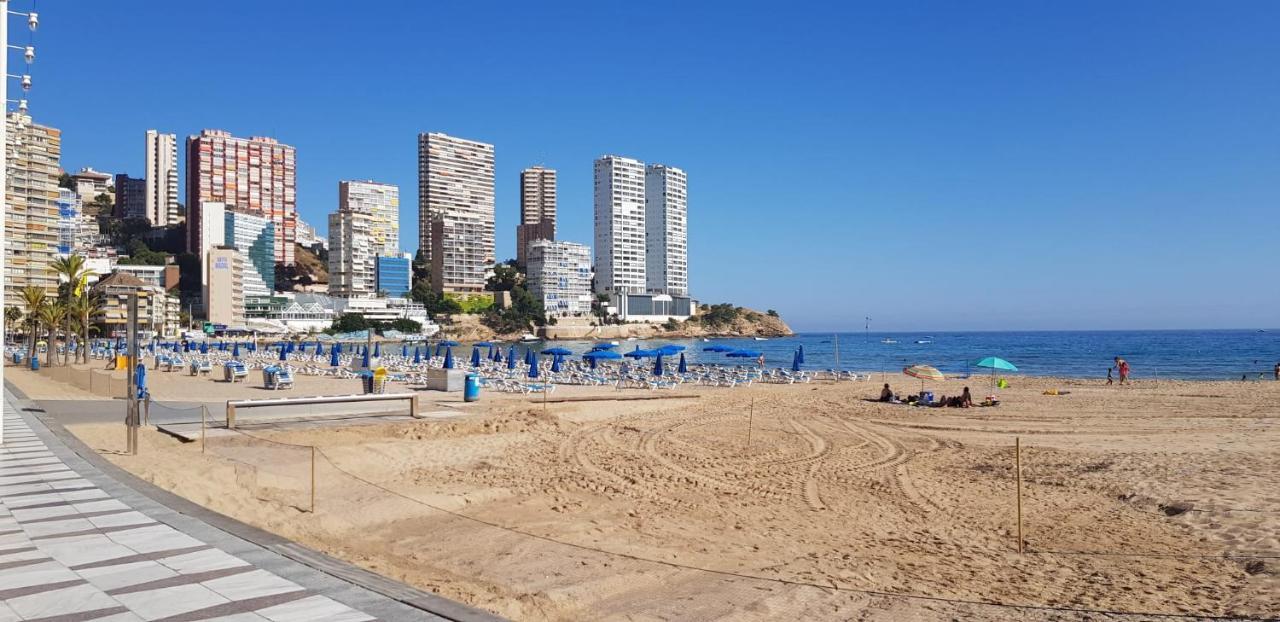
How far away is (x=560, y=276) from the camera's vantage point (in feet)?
492

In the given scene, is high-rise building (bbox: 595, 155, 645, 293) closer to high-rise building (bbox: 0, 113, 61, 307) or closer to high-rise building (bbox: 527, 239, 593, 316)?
high-rise building (bbox: 527, 239, 593, 316)

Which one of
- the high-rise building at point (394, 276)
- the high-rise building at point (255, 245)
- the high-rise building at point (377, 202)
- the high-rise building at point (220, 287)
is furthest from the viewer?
the high-rise building at point (377, 202)

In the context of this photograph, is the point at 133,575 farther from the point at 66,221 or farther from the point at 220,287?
the point at 66,221

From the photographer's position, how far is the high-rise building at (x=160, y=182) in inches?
6186

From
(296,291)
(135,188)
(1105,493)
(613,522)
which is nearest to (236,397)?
(613,522)

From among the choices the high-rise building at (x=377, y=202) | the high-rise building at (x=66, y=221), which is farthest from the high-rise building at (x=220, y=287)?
the high-rise building at (x=377, y=202)

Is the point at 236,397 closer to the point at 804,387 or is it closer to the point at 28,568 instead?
the point at 28,568

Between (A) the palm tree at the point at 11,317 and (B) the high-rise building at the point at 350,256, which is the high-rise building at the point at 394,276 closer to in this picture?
(B) the high-rise building at the point at 350,256

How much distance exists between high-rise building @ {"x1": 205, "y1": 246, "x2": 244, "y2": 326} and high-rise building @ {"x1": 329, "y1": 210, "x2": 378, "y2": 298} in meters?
28.8

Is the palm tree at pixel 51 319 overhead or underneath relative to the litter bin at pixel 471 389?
overhead

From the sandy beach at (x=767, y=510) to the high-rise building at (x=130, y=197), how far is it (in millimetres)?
176983

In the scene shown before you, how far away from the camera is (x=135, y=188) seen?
530 ft

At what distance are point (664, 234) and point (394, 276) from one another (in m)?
62.7

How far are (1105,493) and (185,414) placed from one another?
1673cm
